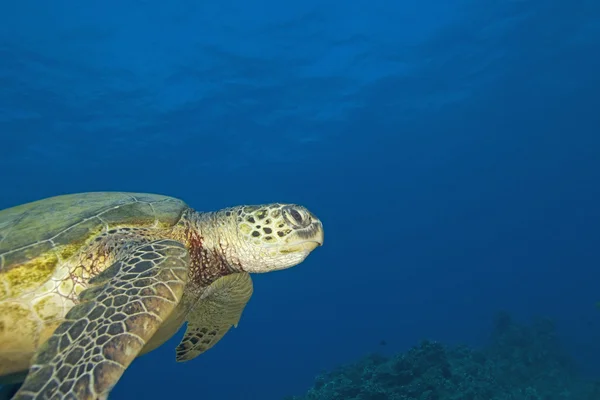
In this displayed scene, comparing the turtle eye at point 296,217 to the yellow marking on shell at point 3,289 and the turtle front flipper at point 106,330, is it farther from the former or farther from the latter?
the yellow marking on shell at point 3,289

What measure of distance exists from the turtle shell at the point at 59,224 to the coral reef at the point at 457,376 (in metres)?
5.34

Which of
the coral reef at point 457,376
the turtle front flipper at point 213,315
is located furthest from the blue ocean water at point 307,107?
the turtle front flipper at point 213,315

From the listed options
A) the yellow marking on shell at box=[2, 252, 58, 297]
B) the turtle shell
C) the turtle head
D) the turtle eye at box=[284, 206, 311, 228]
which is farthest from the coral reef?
the yellow marking on shell at box=[2, 252, 58, 297]

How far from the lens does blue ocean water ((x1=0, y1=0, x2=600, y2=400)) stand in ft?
63.0

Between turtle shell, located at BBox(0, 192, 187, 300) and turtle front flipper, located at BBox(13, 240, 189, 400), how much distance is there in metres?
0.59

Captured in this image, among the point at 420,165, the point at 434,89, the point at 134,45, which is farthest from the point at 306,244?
the point at 420,165

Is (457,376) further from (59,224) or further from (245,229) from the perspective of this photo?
(59,224)

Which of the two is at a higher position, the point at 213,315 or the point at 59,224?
the point at 59,224

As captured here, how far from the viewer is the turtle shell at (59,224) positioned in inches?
116

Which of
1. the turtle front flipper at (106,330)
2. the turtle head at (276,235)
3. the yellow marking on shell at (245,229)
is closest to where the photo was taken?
the turtle front flipper at (106,330)

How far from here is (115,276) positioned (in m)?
2.61

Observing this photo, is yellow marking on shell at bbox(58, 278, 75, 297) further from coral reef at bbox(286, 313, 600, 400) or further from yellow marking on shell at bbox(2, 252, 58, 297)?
coral reef at bbox(286, 313, 600, 400)

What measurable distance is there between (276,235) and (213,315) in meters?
1.61

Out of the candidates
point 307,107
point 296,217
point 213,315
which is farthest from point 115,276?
point 307,107
